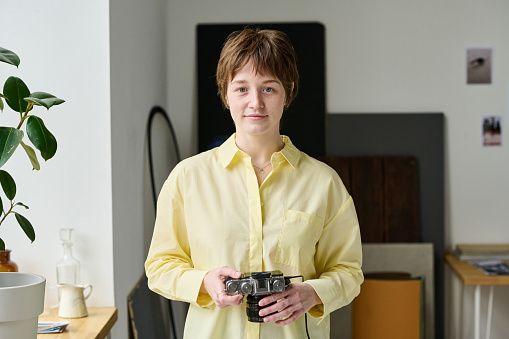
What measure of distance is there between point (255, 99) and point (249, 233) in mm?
369

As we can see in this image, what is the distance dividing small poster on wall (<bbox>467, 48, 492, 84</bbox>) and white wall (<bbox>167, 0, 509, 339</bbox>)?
35 millimetres

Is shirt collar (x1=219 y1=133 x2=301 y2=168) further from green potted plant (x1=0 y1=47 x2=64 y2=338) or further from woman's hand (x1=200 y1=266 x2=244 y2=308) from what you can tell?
green potted plant (x1=0 y1=47 x2=64 y2=338)

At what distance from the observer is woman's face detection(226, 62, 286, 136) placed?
1664 mm

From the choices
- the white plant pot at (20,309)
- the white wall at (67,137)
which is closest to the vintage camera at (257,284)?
the white plant pot at (20,309)

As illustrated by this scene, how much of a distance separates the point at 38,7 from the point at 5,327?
1.66 metres

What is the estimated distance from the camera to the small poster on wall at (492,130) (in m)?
4.27

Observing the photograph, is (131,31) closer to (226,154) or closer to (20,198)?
(20,198)

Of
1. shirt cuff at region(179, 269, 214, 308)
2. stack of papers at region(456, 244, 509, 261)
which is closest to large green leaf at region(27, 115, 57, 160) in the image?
shirt cuff at region(179, 269, 214, 308)

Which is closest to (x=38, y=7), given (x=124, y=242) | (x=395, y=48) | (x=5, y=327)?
(x=124, y=242)

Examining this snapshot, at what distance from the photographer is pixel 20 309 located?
146 cm

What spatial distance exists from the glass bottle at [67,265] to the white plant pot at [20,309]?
1107mm

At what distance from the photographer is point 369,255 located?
4141 mm

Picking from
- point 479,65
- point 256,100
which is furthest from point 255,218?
point 479,65

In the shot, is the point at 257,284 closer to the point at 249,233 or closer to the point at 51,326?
the point at 249,233
